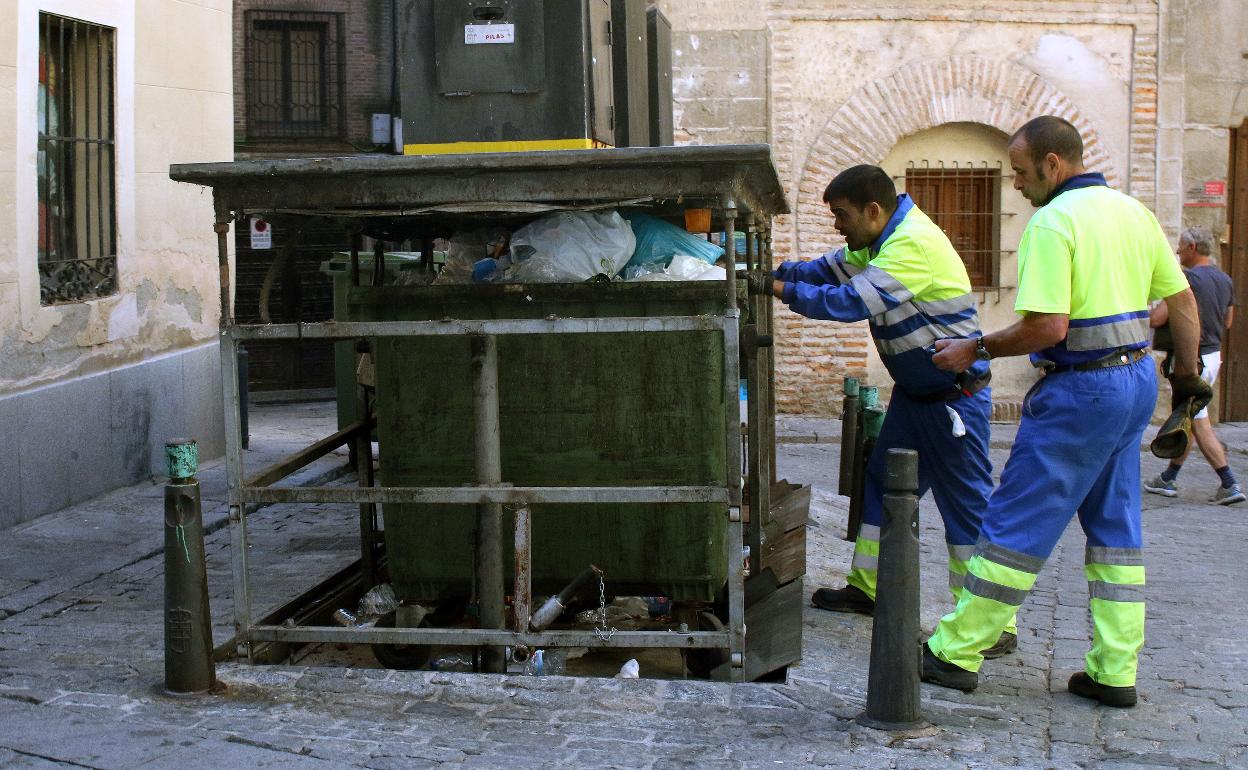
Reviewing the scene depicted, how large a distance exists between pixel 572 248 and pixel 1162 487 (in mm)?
6143

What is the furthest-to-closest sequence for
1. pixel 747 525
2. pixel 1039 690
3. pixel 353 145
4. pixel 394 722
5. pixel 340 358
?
pixel 353 145 < pixel 340 358 < pixel 747 525 < pixel 1039 690 < pixel 394 722

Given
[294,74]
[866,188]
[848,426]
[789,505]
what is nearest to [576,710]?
[866,188]

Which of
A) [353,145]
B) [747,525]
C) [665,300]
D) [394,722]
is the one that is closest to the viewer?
[394,722]

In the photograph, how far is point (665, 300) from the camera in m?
5.23

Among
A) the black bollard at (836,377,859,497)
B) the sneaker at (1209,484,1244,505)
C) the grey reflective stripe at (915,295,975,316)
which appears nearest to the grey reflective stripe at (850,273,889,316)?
the grey reflective stripe at (915,295,975,316)

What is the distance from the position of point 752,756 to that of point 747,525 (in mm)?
2084

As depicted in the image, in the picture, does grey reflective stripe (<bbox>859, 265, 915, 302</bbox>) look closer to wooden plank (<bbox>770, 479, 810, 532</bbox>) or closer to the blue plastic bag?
the blue plastic bag

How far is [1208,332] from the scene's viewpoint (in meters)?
9.95

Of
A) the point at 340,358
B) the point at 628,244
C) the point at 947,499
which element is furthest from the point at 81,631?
the point at 340,358

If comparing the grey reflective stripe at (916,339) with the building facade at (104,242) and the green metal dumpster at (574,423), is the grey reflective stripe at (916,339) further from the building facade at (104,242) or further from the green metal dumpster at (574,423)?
the building facade at (104,242)

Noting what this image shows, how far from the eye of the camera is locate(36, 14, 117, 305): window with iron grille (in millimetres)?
8461

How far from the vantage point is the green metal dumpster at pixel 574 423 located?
5219 mm

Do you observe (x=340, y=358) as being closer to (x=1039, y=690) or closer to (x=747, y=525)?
(x=747, y=525)

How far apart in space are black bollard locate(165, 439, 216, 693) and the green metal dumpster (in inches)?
37.1
